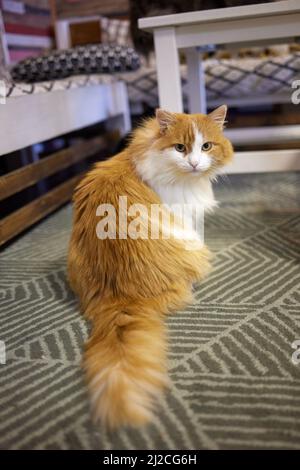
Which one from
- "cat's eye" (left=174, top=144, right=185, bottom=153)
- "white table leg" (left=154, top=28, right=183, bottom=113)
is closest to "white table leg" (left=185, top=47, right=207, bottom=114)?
"white table leg" (left=154, top=28, right=183, bottom=113)

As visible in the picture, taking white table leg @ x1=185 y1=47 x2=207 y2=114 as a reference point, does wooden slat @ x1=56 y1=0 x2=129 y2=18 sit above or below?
above

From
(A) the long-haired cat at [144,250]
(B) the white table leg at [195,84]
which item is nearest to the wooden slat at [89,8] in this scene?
(B) the white table leg at [195,84]

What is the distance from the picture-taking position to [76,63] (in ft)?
6.82

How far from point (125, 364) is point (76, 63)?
5.89ft

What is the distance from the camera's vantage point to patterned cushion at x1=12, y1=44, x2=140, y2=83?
2.04 meters

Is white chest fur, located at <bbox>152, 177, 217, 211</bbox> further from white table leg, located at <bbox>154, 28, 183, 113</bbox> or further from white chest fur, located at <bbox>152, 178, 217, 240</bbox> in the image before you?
white table leg, located at <bbox>154, 28, 183, 113</bbox>

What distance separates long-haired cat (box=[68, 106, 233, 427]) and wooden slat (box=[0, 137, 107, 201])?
17.7 inches

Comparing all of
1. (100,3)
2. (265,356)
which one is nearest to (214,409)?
(265,356)

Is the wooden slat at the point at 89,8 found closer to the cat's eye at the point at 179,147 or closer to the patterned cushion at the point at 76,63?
the patterned cushion at the point at 76,63

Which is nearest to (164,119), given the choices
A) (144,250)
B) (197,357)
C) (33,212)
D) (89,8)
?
(144,250)

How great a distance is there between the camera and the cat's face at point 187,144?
0.99 m

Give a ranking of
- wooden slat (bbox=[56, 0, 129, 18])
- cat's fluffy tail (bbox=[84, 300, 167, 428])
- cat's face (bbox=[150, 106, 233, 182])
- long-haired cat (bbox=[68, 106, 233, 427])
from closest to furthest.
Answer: cat's fluffy tail (bbox=[84, 300, 167, 428]) < long-haired cat (bbox=[68, 106, 233, 427]) < cat's face (bbox=[150, 106, 233, 182]) < wooden slat (bbox=[56, 0, 129, 18])

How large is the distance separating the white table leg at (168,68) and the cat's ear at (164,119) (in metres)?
0.41

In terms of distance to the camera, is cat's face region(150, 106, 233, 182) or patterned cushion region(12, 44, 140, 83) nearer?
cat's face region(150, 106, 233, 182)
